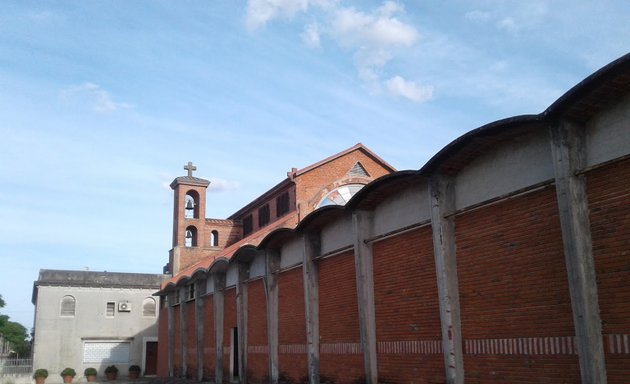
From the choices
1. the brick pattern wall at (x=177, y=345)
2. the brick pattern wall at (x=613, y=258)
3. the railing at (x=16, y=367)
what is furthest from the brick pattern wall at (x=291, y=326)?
the railing at (x=16, y=367)

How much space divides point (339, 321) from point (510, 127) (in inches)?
264

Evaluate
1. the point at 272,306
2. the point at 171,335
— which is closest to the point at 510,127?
the point at 272,306

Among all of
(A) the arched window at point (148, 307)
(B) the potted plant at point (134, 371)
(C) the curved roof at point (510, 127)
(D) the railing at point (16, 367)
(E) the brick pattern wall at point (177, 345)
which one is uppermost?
(C) the curved roof at point (510, 127)

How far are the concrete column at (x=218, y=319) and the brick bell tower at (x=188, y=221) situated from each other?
17.4 metres

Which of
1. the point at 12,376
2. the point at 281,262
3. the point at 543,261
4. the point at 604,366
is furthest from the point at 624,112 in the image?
the point at 12,376

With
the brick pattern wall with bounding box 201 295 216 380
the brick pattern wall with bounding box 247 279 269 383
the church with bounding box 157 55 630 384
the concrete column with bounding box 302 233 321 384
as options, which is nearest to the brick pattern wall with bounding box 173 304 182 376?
the brick pattern wall with bounding box 201 295 216 380

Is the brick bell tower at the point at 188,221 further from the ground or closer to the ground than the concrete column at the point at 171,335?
further from the ground

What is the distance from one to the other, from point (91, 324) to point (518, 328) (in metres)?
34.2

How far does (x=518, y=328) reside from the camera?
887 cm

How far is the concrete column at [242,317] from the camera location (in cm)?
1877

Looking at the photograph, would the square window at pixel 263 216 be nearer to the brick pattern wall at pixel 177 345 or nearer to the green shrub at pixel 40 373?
the brick pattern wall at pixel 177 345

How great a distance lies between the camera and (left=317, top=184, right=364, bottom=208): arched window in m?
29.7

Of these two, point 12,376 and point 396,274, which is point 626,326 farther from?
point 12,376

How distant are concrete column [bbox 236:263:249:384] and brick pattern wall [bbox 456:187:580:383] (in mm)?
10306
